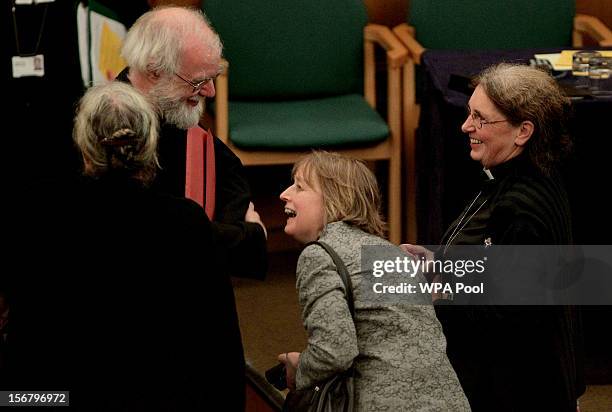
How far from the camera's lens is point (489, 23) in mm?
4957

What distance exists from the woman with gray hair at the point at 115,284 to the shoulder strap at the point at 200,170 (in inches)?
23.5

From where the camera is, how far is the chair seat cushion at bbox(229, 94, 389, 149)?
4309mm

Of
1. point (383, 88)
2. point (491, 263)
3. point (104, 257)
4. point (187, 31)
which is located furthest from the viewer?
point (383, 88)

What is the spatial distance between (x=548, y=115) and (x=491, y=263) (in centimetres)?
40

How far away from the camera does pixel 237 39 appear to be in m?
4.75

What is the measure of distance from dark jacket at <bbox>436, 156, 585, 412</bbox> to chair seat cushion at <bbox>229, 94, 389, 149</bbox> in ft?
5.18

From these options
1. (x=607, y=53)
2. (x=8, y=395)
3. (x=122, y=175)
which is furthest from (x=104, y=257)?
(x=607, y=53)

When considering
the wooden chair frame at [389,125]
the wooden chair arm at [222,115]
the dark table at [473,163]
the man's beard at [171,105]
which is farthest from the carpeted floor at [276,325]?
the man's beard at [171,105]

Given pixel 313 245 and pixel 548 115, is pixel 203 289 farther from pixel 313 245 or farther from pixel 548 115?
pixel 548 115

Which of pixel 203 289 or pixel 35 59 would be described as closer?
pixel 203 289

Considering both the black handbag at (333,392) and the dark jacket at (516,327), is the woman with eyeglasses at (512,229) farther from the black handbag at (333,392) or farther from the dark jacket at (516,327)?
the black handbag at (333,392)

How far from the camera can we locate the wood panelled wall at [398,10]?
529 cm

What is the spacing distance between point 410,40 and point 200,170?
222 cm

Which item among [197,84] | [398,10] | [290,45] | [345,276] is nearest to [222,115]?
[290,45]
